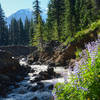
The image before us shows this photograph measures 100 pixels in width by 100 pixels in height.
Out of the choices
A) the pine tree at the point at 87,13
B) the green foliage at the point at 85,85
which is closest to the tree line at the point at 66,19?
the pine tree at the point at 87,13

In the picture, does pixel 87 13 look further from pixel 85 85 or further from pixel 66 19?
pixel 85 85

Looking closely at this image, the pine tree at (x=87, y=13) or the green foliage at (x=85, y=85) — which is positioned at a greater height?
the pine tree at (x=87, y=13)

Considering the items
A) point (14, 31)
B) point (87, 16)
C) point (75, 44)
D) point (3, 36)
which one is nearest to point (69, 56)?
point (75, 44)

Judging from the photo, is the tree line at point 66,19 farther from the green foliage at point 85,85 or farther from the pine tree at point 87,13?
the green foliage at point 85,85

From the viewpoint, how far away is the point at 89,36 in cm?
1858

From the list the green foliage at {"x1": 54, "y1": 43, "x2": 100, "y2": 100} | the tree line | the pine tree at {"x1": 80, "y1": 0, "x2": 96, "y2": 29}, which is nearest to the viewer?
the green foliage at {"x1": 54, "y1": 43, "x2": 100, "y2": 100}

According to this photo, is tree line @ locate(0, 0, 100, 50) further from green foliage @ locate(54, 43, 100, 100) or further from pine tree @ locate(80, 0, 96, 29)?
green foliage @ locate(54, 43, 100, 100)

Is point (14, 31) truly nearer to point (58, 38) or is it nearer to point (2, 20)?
point (2, 20)

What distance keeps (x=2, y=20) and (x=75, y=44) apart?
4307 centimetres

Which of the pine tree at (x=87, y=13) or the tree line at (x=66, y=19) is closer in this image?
the pine tree at (x=87, y=13)

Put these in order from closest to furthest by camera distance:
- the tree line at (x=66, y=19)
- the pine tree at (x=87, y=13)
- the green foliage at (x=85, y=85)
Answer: the green foliage at (x=85, y=85)
the pine tree at (x=87, y=13)
the tree line at (x=66, y=19)

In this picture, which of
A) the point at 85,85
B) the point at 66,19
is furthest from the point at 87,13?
the point at 85,85

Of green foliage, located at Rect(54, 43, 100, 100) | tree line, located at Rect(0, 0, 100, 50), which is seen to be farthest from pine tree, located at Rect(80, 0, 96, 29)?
green foliage, located at Rect(54, 43, 100, 100)

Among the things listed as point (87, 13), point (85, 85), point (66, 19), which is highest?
point (87, 13)
